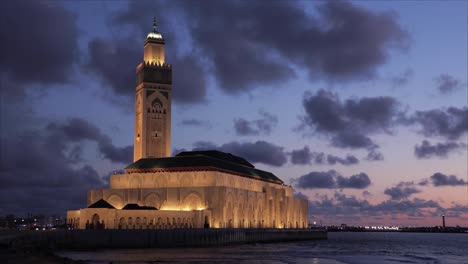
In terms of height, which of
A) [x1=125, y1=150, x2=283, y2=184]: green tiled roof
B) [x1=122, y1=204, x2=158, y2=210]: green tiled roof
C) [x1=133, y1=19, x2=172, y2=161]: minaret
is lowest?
[x1=122, y1=204, x2=158, y2=210]: green tiled roof

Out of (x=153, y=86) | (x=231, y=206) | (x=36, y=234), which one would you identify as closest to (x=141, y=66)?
(x=153, y=86)

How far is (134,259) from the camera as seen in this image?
56.4 meters

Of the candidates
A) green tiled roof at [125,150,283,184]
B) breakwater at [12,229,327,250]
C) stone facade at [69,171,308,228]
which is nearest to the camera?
breakwater at [12,229,327,250]

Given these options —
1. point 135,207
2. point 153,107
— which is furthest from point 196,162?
point 153,107

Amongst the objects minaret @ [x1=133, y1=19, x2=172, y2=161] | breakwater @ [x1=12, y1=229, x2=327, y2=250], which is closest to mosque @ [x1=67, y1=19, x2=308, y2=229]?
minaret @ [x1=133, y1=19, x2=172, y2=161]

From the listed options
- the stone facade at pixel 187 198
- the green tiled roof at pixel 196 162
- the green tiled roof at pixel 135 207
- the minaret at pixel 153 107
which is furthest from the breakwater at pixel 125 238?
the minaret at pixel 153 107

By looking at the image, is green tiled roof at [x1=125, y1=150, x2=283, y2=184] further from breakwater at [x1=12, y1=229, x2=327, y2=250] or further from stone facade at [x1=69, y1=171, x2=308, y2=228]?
breakwater at [x1=12, y1=229, x2=327, y2=250]

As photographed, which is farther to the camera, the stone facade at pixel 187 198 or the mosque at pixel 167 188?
the stone facade at pixel 187 198

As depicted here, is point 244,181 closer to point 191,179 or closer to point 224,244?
point 191,179

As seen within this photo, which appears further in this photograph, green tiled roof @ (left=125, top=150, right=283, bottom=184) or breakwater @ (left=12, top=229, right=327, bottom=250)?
green tiled roof @ (left=125, top=150, right=283, bottom=184)

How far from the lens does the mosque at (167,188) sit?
87.7 meters

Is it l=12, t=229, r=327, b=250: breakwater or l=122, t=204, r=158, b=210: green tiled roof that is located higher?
l=122, t=204, r=158, b=210: green tiled roof

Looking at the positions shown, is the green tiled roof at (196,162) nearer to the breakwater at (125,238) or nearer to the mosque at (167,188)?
the mosque at (167,188)

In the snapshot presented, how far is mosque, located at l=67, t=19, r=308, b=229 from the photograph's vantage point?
288ft
